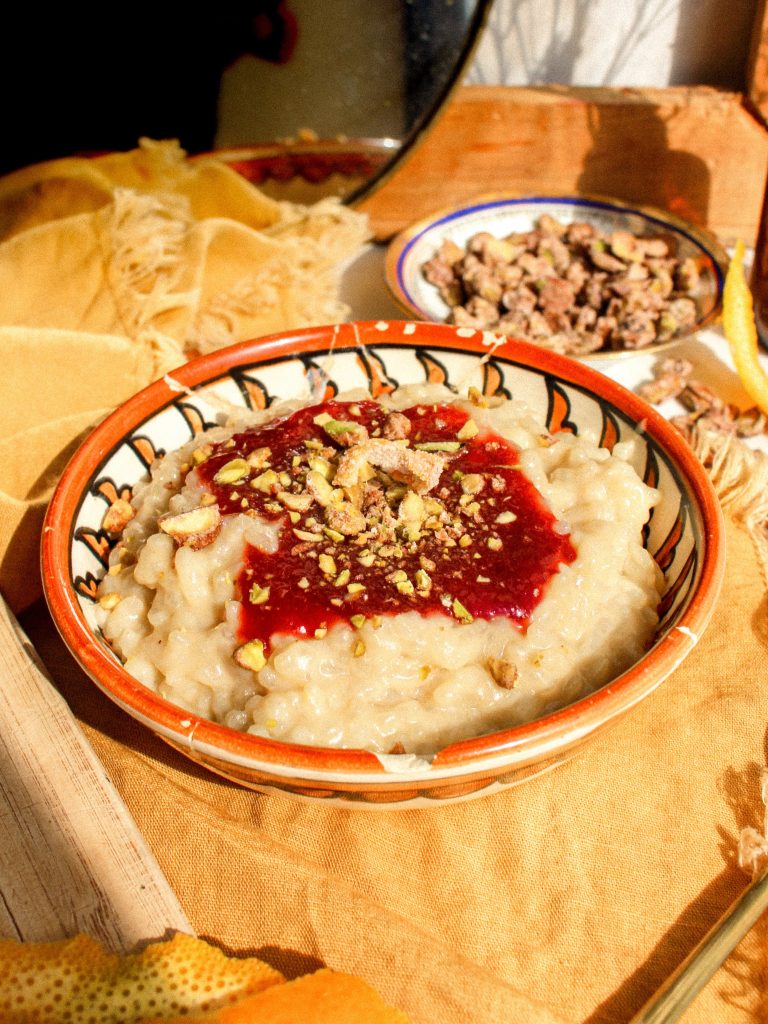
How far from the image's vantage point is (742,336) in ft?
8.84

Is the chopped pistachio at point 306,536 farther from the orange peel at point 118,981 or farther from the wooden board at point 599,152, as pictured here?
the wooden board at point 599,152

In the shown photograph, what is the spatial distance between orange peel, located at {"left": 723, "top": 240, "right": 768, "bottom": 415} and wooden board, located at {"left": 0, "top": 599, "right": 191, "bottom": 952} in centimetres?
208

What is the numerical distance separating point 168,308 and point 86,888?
183 centimetres

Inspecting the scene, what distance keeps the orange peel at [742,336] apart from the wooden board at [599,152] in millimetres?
1022

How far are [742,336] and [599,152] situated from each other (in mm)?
1445

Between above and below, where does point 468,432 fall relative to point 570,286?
below

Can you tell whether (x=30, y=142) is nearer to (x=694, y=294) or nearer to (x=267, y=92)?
(x=267, y=92)

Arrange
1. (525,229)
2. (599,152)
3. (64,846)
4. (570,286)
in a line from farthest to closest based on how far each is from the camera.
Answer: (599,152)
(525,229)
(570,286)
(64,846)

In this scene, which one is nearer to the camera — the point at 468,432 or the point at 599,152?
the point at 468,432

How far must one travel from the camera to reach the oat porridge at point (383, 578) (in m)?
1.73

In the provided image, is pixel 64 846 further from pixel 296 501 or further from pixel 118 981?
pixel 296 501

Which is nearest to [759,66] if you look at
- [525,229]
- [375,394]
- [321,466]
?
[525,229]

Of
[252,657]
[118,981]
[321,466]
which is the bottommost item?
[118,981]

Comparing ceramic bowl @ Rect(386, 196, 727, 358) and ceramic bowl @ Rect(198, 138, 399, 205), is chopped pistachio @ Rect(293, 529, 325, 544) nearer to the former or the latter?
ceramic bowl @ Rect(386, 196, 727, 358)
